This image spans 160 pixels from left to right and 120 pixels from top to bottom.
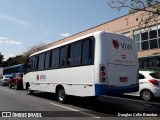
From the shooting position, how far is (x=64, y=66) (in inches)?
469

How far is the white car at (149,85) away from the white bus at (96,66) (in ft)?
5.71

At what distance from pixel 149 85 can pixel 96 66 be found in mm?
4136

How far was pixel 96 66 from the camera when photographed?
952 cm

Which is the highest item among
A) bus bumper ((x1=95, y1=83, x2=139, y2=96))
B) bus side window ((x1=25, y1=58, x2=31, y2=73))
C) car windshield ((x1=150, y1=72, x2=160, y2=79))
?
bus side window ((x1=25, y1=58, x2=31, y2=73))

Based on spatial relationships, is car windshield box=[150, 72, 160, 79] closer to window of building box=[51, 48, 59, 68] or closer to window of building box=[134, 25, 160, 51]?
window of building box=[51, 48, 59, 68]

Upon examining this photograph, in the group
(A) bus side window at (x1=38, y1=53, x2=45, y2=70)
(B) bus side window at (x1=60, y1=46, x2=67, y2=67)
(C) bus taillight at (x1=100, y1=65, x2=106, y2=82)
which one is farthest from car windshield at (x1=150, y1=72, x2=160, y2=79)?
(A) bus side window at (x1=38, y1=53, x2=45, y2=70)

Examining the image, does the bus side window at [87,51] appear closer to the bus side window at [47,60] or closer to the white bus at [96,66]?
the white bus at [96,66]

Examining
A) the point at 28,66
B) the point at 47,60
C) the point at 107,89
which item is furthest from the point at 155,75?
the point at 28,66

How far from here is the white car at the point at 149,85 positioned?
1202 centimetres

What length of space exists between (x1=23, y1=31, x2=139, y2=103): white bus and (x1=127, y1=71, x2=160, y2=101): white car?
1740 mm

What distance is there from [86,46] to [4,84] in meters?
25.8

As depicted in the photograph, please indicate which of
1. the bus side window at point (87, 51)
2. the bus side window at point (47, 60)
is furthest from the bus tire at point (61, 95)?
the bus side window at point (87, 51)

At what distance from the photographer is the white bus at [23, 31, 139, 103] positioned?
9586 millimetres

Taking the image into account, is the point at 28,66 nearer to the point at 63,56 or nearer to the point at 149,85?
the point at 63,56
